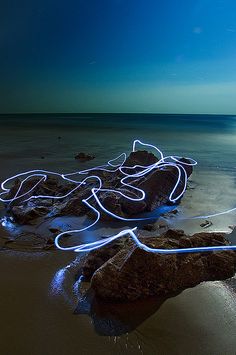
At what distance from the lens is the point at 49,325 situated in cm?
240

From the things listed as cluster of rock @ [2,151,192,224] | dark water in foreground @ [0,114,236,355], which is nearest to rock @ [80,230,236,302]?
dark water in foreground @ [0,114,236,355]

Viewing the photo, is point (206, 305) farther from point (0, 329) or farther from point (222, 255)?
point (0, 329)

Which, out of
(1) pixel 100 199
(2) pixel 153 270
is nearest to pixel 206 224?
(1) pixel 100 199

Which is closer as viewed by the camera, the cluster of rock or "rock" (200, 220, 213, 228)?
"rock" (200, 220, 213, 228)

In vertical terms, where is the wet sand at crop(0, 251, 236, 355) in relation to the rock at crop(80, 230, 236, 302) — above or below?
below

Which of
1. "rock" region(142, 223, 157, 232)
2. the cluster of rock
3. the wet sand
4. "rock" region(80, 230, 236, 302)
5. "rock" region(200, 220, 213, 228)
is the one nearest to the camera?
the wet sand

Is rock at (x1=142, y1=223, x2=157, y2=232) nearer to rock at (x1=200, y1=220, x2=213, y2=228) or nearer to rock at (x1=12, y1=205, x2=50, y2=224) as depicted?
rock at (x1=200, y1=220, x2=213, y2=228)

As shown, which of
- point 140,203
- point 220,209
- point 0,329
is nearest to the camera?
point 0,329

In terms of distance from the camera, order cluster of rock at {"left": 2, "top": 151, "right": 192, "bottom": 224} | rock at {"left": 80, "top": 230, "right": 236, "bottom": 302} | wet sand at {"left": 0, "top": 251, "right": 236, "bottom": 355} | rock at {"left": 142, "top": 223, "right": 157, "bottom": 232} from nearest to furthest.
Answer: wet sand at {"left": 0, "top": 251, "right": 236, "bottom": 355}
rock at {"left": 80, "top": 230, "right": 236, "bottom": 302}
rock at {"left": 142, "top": 223, "right": 157, "bottom": 232}
cluster of rock at {"left": 2, "top": 151, "right": 192, "bottom": 224}

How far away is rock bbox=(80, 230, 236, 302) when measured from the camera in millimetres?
2633

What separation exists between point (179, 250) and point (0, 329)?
5.06ft

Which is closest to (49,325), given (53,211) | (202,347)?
(202,347)

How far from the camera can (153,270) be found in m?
2.69

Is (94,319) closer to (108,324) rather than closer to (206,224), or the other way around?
(108,324)
